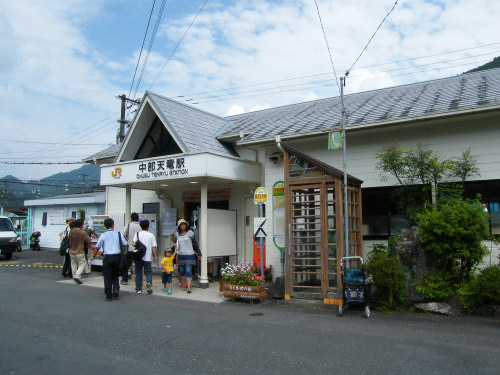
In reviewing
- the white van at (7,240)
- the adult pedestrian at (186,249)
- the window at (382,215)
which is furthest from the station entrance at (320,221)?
the white van at (7,240)

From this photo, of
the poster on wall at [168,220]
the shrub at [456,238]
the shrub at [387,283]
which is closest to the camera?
the shrub at [456,238]

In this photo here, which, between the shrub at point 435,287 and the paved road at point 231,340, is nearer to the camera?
the paved road at point 231,340

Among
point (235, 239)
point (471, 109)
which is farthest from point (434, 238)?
point (235, 239)

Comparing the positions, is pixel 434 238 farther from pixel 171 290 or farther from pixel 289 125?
pixel 171 290

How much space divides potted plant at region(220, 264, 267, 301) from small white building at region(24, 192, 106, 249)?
Result: 52.8 feet

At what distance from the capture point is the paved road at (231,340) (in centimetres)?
509

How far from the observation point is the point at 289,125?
12.6m

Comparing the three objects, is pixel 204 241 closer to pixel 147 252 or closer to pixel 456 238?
pixel 147 252

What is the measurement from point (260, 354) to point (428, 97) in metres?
8.98

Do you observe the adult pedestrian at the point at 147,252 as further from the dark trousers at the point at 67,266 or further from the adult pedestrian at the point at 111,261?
the dark trousers at the point at 67,266

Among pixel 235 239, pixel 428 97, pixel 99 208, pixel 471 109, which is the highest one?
pixel 428 97

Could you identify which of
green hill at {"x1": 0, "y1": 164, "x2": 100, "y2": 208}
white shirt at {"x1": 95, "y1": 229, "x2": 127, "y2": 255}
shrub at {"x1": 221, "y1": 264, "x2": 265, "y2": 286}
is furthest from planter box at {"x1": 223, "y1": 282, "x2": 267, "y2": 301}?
green hill at {"x1": 0, "y1": 164, "x2": 100, "y2": 208}

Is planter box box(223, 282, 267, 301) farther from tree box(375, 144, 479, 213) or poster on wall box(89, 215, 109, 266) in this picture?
poster on wall box(89, 215, 109, 266)

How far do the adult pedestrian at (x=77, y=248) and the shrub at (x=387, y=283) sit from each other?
869 centimetres
